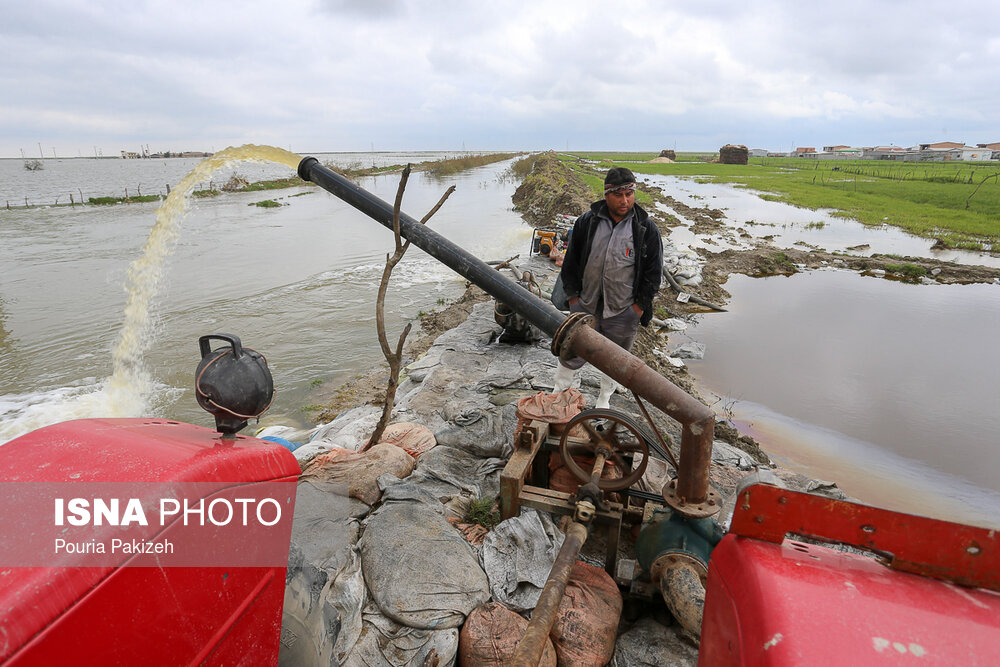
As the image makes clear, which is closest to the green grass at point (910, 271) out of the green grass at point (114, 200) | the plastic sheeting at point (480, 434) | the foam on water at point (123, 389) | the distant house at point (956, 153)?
the plastic sheeting at point (480, 434)

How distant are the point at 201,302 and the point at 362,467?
30.0 ft

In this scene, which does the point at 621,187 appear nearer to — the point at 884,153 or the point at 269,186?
the point at 269,186

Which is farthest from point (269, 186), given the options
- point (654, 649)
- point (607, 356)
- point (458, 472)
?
point (654, 649)

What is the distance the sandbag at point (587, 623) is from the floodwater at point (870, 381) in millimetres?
3647

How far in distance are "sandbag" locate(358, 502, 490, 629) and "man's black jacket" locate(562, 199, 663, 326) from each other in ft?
7.13

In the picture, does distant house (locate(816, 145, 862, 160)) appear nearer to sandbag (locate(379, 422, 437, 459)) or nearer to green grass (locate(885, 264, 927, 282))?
green grass (locate(885, 264, 927, 282))

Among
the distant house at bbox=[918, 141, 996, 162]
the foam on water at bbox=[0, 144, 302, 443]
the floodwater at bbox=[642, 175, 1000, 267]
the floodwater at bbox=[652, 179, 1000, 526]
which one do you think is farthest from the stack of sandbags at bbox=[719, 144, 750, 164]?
the foam on water at bbox=[0, 144, 302, 443]

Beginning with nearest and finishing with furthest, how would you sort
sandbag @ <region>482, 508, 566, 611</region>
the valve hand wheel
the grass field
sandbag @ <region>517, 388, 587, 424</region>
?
sandbag @ <region>482, 508, 566, 611</region>, the valve hand wheel, sandbag @ <region>517, 388, 587, 424</region>, the grass field

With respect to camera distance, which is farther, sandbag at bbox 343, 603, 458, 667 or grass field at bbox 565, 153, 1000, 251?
grass field at bbox 565, 153, 1000, 251

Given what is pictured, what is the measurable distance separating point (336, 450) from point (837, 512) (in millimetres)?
2990

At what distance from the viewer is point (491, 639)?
2.26 meters

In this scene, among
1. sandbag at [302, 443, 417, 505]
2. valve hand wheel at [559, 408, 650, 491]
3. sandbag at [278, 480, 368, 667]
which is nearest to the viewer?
sandbag at [278, 480, 368, 667]

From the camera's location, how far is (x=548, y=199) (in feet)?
70.2

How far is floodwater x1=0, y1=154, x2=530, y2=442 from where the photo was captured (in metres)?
6.53
